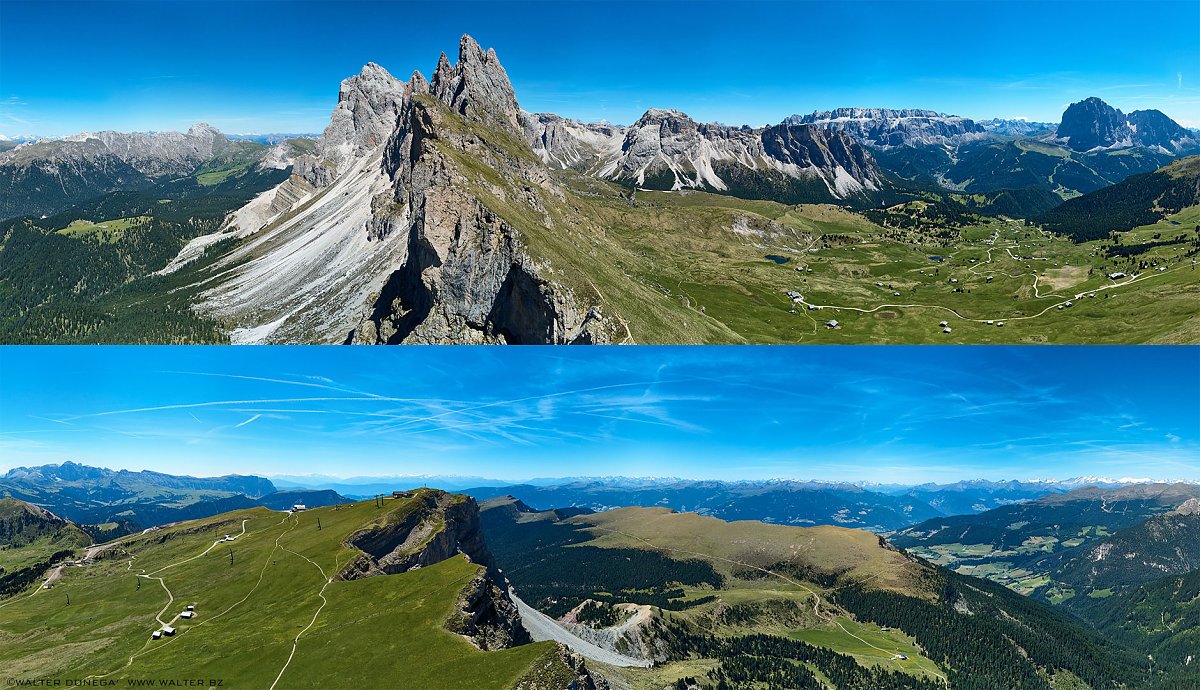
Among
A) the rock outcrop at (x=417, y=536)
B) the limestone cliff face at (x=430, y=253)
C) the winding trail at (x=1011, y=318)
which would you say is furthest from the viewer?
the winding trail at (x=1011, y=318)

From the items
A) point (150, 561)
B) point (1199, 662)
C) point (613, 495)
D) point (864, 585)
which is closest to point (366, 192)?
point (613, 495)

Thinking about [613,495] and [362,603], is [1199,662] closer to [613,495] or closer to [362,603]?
[613,495]

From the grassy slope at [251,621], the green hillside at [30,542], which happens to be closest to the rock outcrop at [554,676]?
the grassy slope at [251,621]

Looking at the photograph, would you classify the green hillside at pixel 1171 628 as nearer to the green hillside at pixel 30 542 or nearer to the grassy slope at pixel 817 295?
the grassy slope at pixel 817 295

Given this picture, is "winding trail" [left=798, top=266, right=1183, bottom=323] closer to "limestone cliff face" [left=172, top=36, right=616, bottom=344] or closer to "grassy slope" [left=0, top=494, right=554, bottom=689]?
"limestone cliff face" [left=172, top=36, right=616, bottom=344]

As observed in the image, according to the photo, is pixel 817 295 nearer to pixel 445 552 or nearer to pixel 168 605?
pixel 445 552
